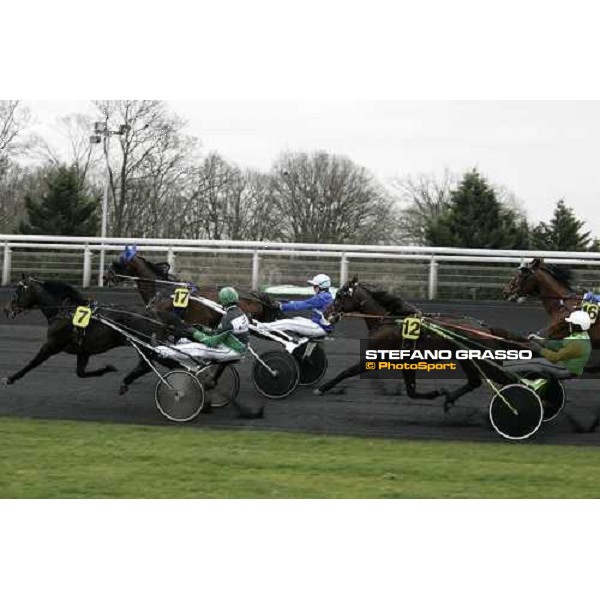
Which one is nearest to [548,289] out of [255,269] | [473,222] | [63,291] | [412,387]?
[412,387]

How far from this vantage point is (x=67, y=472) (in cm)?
779

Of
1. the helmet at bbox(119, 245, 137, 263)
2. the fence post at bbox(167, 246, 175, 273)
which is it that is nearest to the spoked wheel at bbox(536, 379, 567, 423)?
the helmet at bbox(119, 245, 137, 263)

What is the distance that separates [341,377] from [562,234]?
2242cm

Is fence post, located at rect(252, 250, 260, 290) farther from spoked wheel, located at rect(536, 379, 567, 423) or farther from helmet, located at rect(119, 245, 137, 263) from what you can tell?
spoked wheel, located at rect(536, 379, 567, 423)

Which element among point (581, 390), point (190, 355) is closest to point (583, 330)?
point (581, 390)

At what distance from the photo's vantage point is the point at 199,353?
1040 cm

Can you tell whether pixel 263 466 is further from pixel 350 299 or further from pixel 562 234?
pixel 562 234

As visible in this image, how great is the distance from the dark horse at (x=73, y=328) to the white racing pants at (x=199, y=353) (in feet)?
1.64

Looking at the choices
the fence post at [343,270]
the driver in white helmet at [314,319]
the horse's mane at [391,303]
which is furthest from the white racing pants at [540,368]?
the fence post at [343,270]

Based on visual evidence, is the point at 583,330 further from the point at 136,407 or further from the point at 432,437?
the point at 136,407

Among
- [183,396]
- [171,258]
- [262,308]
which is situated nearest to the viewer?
[183,396]

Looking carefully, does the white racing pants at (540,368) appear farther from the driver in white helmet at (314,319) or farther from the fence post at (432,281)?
the fence post at (432,281)

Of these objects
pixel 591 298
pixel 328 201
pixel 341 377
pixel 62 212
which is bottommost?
pixel 341 377

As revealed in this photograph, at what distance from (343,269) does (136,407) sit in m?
8.44
